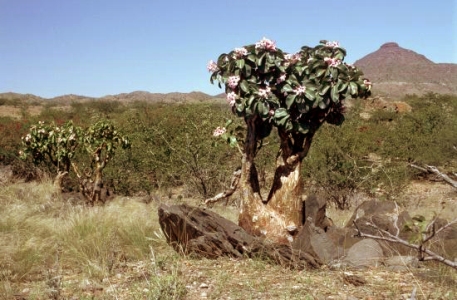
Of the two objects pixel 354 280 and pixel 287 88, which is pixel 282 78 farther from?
pixel 354 280

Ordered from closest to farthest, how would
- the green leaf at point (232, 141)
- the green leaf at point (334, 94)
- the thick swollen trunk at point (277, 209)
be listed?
1. the green leaf at point (334, 94)
2. the thick swollen trunk at point (277, 209)
3. the green leaf at point (232, 141)

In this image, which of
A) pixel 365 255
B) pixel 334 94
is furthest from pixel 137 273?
pixel 334 94

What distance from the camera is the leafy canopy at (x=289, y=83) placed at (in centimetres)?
567

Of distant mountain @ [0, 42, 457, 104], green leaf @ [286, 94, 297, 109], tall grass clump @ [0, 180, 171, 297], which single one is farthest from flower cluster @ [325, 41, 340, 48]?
distant mountain @ [0, 42, 457, 104]

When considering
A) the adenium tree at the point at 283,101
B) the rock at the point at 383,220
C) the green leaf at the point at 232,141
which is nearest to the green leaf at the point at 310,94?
the adenium tree at the point at 283,101

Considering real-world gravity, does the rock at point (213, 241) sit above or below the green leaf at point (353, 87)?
below

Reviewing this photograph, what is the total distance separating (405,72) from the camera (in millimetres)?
128250

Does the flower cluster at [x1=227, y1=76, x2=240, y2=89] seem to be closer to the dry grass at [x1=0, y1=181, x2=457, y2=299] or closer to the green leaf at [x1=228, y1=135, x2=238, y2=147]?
the green leaf at [x1=228, y1=135, x2=238, y2=147]

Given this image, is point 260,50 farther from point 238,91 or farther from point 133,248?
point 133,248

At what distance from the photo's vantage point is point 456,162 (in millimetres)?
16969

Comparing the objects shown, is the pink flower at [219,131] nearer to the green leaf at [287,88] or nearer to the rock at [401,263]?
the green leaf at [287,88]

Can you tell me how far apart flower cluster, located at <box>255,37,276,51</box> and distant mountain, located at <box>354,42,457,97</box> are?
8390cm

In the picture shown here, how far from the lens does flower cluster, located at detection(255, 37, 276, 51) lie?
5746 millimetres

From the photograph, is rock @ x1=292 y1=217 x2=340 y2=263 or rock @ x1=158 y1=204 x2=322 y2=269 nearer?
rock @ x1=158 y1=204 x2=322 y2=269
